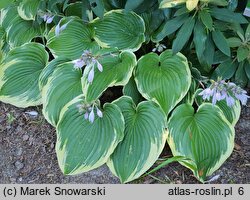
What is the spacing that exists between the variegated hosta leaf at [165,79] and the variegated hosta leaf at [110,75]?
68 millimetres

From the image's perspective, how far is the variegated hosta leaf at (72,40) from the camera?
2732mm

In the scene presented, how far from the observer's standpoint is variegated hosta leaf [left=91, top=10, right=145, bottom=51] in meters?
2.66

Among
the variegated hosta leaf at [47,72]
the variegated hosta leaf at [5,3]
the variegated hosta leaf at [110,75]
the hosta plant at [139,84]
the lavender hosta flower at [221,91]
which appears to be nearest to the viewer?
the lavender hosta flower at [221,91]

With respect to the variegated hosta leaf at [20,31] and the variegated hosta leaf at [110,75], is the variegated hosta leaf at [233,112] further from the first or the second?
the variegated hosta leaf at [20,31]

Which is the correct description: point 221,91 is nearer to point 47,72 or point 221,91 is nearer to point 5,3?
point 47,72

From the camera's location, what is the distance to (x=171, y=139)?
2.41 metres

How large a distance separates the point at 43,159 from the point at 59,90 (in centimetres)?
39

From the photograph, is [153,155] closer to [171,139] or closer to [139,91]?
[171,139]

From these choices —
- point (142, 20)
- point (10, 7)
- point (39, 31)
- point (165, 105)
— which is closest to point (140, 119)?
point (165, 105)

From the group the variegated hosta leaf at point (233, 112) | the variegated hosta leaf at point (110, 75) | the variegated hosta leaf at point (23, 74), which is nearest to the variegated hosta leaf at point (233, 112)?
the variegated hosta leaf at point (233, 112)

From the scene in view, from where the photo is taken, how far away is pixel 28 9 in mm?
2910

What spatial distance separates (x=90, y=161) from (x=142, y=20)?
0.86 meters

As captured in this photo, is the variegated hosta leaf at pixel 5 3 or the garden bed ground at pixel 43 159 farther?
the variegated hosta leaf at pixel 5 3

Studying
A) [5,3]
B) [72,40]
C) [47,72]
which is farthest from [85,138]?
[5,3]
